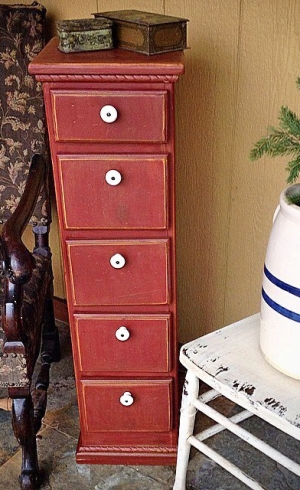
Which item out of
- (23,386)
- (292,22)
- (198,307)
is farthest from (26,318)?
(292,22)

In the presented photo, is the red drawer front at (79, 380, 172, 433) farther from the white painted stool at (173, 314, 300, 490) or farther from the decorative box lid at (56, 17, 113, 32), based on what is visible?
the decorative box lid at (56, 17, 113, 32)

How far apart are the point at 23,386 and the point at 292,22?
1.02 meters

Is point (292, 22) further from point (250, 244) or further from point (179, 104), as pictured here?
point (250, 244)

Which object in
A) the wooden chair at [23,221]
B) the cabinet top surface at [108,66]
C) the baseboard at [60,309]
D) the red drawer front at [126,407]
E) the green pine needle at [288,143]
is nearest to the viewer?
the green pine needle at [288,143]

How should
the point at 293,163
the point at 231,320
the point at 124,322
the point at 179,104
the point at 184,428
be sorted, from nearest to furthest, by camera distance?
the point at 293,163, the point at 184,428, the point at 124,322, the point at 179,104, the point at 231,320

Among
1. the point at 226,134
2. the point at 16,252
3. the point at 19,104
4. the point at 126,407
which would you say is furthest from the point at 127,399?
the point at 19,104

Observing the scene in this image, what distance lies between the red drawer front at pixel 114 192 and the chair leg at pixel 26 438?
443 millimetres

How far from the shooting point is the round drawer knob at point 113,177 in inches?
47.5

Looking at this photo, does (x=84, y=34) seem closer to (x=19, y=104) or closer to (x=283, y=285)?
(x=19, y=104)

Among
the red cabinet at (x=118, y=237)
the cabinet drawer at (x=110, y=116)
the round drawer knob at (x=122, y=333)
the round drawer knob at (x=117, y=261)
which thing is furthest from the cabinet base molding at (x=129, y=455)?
the cabinet drawer at (x=110, y=116)

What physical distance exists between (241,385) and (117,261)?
39 cm

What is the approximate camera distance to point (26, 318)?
1.37m

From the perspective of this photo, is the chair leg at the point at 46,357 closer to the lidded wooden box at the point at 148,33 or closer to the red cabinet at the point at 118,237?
the red cabinet at the point at 118,237

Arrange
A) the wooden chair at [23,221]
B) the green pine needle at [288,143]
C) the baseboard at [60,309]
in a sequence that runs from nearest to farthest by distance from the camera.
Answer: the green pine needle at [288,143] → the wooden chair at [23,221] → the baseboard at [60,309]
